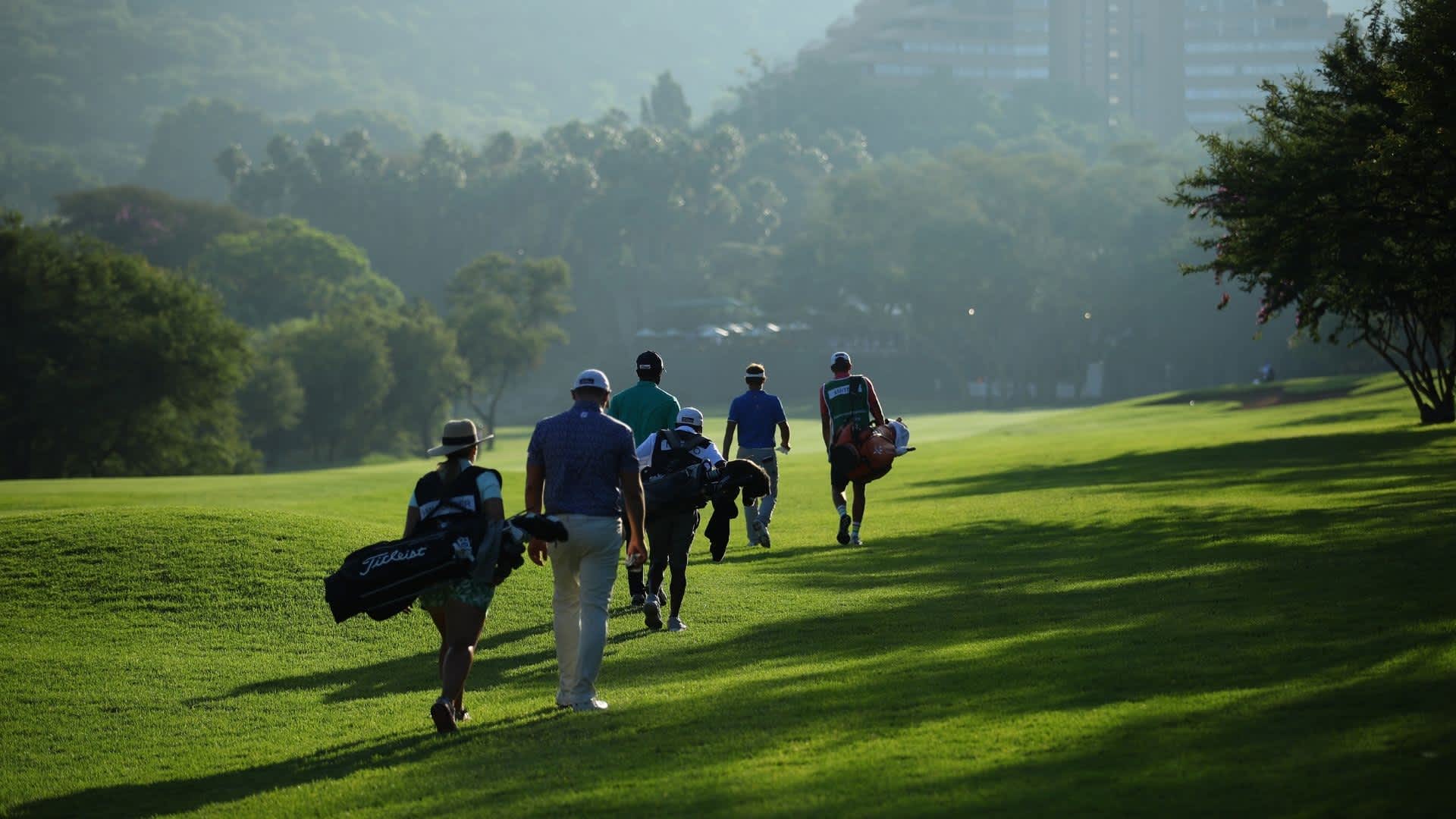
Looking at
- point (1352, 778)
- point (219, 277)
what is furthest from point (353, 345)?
point (1352, 778)

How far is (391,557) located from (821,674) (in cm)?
326

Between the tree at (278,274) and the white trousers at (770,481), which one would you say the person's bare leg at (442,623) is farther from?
the tree at (278,274)

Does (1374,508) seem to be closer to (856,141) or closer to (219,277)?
(219,277)

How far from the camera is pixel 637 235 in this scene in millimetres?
130875

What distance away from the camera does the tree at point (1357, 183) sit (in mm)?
20391

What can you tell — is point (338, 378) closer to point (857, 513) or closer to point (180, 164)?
point (857, 513)

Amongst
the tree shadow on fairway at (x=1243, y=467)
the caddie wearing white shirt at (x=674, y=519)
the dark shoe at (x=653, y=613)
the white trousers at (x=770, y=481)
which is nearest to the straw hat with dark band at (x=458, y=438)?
the caddie wearing white shirt at (x=674, y=519)

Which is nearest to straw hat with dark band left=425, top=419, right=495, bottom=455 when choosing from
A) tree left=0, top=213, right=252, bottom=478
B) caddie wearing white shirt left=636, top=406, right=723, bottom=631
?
caddie wearing white shirt left=636, top=406, right=723, bottom=631

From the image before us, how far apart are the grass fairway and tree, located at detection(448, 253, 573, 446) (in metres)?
67.3

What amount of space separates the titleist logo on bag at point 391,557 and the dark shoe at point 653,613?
4204 millimetres

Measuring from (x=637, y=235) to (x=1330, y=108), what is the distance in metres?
104

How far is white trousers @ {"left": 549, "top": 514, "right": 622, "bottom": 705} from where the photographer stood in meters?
10.2

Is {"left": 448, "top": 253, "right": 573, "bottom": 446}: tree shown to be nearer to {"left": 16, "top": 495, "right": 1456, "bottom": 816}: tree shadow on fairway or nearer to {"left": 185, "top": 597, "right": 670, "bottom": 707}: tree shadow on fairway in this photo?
{"left": 16, "top": 495, "right": 1456, "bottom": 816}: tree shadow on fairway

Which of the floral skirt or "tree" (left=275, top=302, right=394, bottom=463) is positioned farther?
"tree" (left=275, top=302, right=394, bottom=463)
